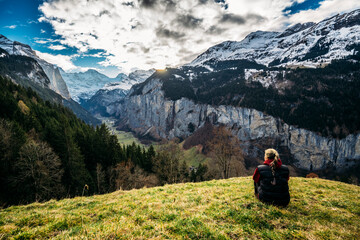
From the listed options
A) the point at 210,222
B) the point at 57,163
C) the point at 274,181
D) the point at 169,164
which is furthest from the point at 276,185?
the point at 169,164

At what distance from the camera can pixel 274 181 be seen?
7105 millimetres

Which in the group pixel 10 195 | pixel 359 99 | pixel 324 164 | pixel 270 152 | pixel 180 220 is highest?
pixel 359 99

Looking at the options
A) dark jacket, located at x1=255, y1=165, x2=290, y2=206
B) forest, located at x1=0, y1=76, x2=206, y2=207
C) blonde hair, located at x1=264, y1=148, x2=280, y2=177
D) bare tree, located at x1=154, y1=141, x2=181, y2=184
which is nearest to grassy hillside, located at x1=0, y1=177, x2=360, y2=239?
dark jacket, located at x1=255, y1=165, x2=290, y2=206

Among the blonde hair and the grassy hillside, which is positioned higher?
the blonde hair

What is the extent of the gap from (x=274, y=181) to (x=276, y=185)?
0.28 meters

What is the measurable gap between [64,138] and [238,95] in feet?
567

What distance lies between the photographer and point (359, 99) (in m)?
111

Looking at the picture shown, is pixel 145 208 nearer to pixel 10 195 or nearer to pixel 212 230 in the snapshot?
pixel 212 230

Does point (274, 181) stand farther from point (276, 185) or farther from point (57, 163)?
point (57, 163)

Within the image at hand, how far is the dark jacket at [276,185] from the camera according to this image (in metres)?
7.09

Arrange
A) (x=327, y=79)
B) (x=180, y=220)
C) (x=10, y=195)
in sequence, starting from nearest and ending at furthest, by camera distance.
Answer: (x=180, y=220) → (x=10, y=195) → (x=327, y=79)

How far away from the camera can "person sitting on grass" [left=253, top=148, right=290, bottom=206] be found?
708cm

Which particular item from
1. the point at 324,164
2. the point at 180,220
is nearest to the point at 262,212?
the point at 180,220

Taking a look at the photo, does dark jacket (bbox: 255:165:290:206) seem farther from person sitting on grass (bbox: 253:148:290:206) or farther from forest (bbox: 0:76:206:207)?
forest (bbox: 0:76:206:207)
